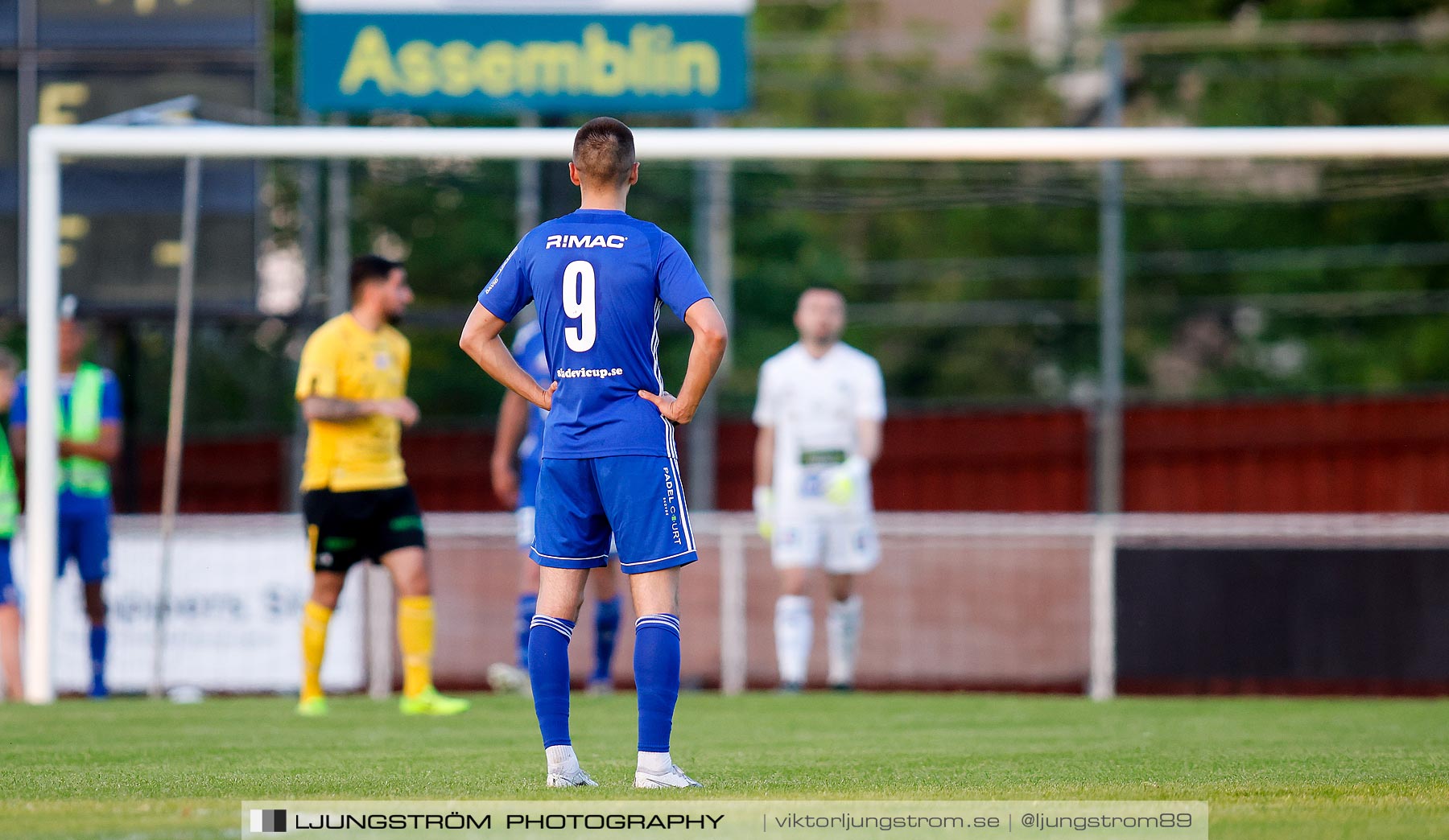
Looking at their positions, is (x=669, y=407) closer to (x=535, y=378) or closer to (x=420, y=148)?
(x=535, y=378)

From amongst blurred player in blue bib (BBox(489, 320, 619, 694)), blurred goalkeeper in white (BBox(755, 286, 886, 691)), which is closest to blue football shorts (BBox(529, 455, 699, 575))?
blurred player in blue bib (BBox(489, 320, 619, 694))

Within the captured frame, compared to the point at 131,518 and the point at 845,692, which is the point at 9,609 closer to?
the point at 131,518

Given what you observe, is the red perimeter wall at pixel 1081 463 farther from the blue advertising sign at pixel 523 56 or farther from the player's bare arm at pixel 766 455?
the player's bare arm at pixel 766 455

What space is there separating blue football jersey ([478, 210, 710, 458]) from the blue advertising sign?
734 centimetres

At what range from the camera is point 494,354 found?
554 cm

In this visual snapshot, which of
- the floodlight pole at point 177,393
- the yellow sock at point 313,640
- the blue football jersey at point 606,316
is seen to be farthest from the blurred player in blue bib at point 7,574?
the blue football jersey at point 606,316

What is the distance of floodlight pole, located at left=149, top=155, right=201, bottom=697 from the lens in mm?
10773

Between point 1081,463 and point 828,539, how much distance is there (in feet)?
35.9

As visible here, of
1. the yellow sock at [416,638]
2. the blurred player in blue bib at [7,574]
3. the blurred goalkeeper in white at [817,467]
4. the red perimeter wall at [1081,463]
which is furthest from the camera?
the red perimeter wall at [1081,463]

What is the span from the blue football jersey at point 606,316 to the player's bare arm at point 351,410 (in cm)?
302

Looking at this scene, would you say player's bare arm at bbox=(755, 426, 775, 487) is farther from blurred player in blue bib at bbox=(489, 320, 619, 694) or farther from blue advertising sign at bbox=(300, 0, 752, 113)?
blue advertising sign at bbox=(300, 0, 752, 113)

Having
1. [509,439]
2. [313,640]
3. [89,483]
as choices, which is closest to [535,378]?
[509,439]

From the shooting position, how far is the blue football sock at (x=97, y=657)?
1034cm

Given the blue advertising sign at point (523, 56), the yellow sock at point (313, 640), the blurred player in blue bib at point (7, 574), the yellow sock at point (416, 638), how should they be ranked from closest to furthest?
the yellow sock at point (416, 638) → the yellow sock at point (313, 640) → the blurred player in blue bib at point (7, 574) → the blue advertising sign at point (523, 56)
